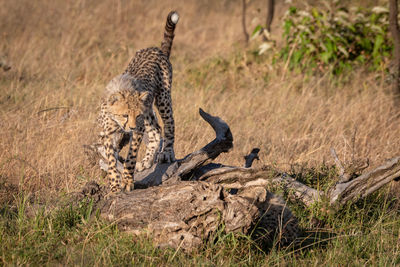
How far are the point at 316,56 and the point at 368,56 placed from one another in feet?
3.05

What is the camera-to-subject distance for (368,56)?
7781 mm

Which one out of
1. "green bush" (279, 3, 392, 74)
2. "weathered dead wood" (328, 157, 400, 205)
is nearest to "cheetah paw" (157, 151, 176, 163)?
"weathered dead wood" (328, 157, 400, 205)

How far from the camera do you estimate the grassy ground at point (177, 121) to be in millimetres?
3061

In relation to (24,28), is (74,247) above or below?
below

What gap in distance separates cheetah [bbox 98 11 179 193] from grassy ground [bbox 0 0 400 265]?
0.43m

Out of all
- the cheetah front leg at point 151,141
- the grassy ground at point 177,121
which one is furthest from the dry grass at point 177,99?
the cheetah front leg at point 151,141

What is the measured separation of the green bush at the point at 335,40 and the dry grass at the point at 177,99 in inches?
11.0

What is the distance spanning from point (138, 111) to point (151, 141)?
0.80 meters

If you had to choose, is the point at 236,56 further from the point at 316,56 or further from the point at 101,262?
the point at 101,262

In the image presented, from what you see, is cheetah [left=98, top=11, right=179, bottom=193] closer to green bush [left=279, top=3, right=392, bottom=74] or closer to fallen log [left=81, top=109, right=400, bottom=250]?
fallen log [left=81, top=109, right=400, bottom=250]

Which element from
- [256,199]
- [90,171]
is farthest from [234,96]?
[256,199]

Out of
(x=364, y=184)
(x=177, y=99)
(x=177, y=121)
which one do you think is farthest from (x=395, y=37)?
(x=364, y=184)

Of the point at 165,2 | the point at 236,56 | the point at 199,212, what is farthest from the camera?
the point at 165,2

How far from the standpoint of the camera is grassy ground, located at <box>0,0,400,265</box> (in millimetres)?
3061
